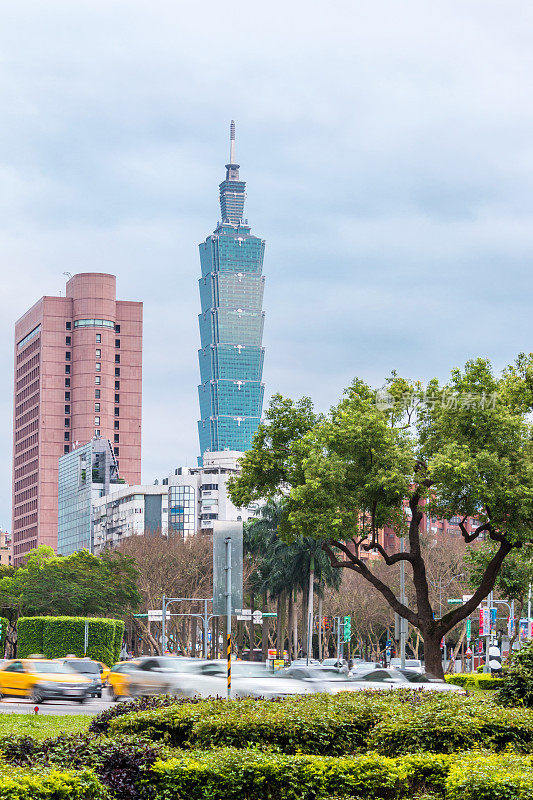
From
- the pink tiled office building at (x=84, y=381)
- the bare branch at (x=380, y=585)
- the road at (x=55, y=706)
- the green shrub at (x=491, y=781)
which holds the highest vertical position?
the pink tiled office building at (x=84, y=381)

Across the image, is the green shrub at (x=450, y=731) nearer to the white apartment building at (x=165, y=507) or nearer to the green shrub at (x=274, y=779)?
the green shrub at (x=274, y=779)

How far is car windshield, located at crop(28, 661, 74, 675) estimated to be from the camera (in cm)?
3453

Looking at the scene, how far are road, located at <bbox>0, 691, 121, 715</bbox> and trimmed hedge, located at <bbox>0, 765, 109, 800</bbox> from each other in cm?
1872

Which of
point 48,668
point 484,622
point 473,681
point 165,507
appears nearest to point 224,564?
point 48,668

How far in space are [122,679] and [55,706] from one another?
349 cm

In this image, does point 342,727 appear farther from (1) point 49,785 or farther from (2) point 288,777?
(1) point 49,785

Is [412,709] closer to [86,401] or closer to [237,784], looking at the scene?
[237,784]

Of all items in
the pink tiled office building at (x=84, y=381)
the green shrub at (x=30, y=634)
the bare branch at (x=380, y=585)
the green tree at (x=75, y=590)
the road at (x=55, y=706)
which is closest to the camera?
the road at (x=55, y=706)

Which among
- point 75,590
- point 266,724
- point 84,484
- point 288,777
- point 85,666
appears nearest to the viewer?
point 288,777

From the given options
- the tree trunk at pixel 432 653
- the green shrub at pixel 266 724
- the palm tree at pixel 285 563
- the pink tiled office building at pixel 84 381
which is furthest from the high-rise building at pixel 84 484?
the green shrub at pixel 266 724

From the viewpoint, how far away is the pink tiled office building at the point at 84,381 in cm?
19050

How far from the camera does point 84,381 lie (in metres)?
191

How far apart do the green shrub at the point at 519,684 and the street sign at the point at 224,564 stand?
16.3 ft

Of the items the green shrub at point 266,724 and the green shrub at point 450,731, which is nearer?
the green shrub at point 450,731
